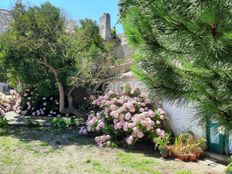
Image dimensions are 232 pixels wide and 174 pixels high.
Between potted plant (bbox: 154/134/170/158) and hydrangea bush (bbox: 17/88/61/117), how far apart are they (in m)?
10.9

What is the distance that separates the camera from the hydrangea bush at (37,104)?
21.8m

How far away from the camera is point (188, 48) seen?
3355 millimetres

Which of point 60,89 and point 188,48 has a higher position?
point 60,89

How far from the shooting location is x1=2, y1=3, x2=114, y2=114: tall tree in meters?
17.7

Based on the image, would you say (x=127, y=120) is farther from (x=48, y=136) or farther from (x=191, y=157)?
(x=48, y=136)

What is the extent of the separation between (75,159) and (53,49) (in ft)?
30.2

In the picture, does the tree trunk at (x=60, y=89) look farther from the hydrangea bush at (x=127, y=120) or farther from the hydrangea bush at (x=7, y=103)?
the hydrangea bush at (x=127, y=120)

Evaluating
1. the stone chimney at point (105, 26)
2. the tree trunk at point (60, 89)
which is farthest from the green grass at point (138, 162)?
the stone chimney at point (105, 26)

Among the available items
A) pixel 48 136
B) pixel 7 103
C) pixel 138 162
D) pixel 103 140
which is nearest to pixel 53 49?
pixel 48 136

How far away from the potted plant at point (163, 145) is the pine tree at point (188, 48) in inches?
284

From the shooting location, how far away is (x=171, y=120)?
13.2m

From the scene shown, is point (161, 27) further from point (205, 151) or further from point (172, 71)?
point (205, 151)

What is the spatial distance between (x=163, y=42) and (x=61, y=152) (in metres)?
8.91

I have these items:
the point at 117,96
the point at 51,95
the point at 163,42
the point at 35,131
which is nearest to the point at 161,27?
the point at 163,42
